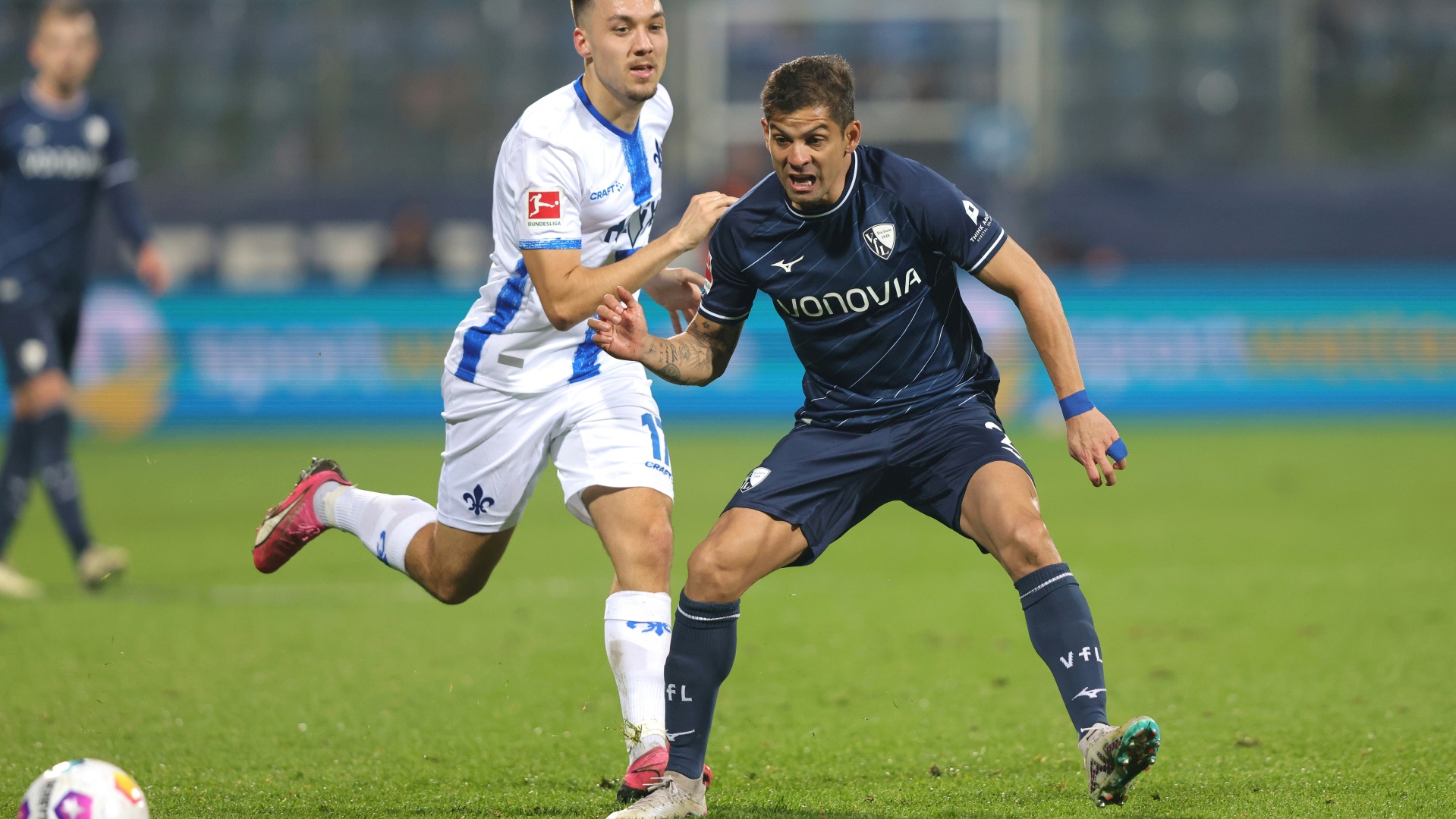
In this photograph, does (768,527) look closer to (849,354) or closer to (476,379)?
(849,354)

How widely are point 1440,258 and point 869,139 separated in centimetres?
702

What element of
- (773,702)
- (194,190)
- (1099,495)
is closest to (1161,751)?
(773,702)

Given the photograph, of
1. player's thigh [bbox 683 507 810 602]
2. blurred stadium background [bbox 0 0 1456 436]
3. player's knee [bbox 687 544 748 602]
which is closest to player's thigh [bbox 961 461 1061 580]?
player's thigh [bbox 683 507 810 602]

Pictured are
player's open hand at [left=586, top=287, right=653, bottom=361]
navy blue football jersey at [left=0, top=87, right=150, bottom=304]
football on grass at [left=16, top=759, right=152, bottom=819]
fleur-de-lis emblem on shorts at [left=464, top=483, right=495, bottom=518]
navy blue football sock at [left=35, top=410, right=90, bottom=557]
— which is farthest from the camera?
navy blue football jersey at [left=0, top=87, right=150, bottom=304]

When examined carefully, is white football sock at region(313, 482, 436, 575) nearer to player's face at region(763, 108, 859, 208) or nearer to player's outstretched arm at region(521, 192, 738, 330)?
player's outstretched arm at region(521, 192, 738, 330)

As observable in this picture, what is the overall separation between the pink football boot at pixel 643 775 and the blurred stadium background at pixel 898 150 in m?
10.8

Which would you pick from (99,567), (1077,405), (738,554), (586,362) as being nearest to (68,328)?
(99,567)

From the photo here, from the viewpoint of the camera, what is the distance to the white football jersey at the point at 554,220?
4.65 metres

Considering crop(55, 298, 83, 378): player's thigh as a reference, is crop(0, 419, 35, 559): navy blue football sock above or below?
below

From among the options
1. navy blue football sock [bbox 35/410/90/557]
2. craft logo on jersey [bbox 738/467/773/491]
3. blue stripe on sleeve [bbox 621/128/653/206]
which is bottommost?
navy blue football sock [bbox 35/410/90/557]

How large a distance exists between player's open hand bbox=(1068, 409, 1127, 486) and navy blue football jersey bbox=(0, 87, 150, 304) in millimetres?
6294

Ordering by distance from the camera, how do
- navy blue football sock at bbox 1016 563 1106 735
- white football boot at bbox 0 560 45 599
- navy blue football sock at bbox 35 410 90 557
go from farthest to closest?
navy blue football sock at bbox 35 410 90 557 → white football boot at bbox 0 560 45 599 → navy blue football sock at bbox 1016 563 1106 735

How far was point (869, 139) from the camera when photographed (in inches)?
786

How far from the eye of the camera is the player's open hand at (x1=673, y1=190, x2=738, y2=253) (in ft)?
14.3
